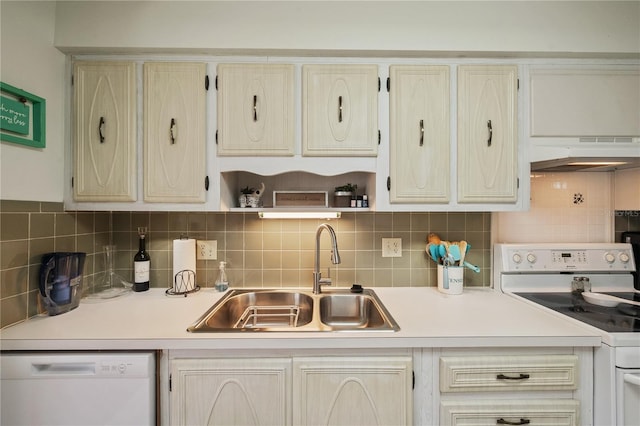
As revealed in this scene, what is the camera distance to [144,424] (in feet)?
3.65

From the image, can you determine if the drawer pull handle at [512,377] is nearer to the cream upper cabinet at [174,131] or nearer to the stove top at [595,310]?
the stove top at [595,310]

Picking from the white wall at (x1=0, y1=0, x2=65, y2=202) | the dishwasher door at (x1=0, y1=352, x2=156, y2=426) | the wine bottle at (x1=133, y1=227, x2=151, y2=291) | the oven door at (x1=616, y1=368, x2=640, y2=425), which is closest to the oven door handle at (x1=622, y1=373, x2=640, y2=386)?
the oven door at (x1=616, y1=368, x2=640, y2=425)

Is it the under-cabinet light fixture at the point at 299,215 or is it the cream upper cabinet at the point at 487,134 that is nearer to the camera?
the cream upper cabinet at the point at 487,134

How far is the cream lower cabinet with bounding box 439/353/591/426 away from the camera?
1.15 meters

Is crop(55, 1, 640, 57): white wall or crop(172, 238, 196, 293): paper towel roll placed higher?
crop(55, 1, 640, 57): white wall

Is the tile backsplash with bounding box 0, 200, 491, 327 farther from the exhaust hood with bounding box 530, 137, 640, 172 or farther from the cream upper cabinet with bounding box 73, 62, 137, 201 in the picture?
the exhaust hood with bounding box 530, 137, 640, 172

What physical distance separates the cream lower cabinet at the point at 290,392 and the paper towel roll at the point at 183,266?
0.60 meters

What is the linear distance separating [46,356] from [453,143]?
1892mm

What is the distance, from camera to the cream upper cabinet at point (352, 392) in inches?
45.1

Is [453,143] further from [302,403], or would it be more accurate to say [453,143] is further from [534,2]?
[302,403]

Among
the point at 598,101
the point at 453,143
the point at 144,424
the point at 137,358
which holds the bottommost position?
the point at 144,424

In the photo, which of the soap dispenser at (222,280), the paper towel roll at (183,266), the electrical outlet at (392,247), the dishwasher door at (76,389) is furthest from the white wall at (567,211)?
the dishwasher door at (76,389)

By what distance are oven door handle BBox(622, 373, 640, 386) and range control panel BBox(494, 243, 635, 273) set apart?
2.15 ft

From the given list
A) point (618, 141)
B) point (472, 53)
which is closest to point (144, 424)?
point (472, 53)
